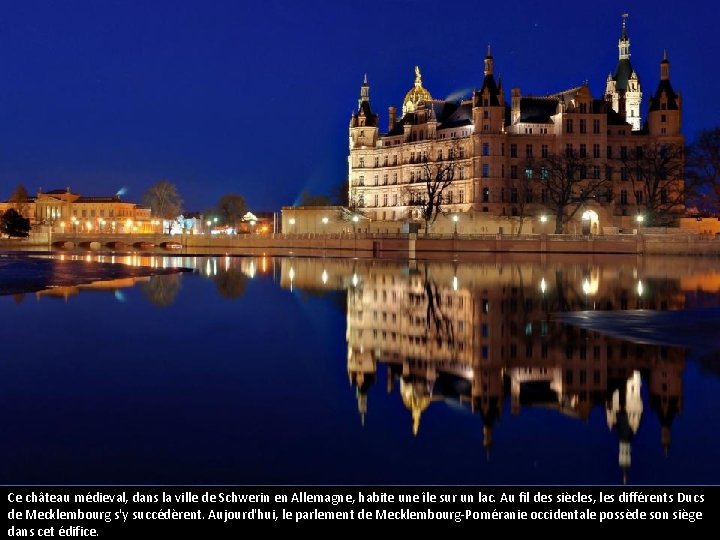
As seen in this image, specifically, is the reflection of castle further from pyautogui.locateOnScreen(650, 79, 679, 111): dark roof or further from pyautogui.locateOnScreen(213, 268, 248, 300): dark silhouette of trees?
pyautogui.locateOnScreen(650, 79, 679, 111): dark roof

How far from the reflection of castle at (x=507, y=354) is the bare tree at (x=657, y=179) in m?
51.2

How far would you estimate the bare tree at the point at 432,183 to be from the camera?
314ft

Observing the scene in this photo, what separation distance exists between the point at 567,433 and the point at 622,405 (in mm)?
2004

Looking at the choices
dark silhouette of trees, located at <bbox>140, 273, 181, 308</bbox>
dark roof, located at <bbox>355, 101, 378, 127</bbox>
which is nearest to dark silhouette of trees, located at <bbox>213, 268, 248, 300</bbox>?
dark silhouette of trees, located at <bbox>140, 273, 181, 308</bbox>

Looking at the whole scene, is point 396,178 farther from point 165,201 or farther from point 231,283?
point 231,283

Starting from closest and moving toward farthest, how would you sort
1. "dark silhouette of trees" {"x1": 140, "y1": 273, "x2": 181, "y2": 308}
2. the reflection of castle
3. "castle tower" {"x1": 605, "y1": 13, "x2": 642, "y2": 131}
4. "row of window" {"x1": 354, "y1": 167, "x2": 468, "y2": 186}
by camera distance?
the reflection of castle → "dark silhouette of trees" {"x1": 140, "y1": 273, "x2": 181, "y2": 308} → "row of window" {"x1": 354, "y1": 167, "x2": 468, "y2": 186} → "castle tower" {"x1": 605, "y1": 13, "x2": 642, "y2": 131}

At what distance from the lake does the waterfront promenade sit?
1784 inches

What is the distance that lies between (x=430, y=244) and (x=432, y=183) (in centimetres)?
2383

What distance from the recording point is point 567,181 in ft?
286

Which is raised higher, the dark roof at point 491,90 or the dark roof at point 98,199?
the dark roof at point 491,90

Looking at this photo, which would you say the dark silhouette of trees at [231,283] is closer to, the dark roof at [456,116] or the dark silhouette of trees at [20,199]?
the dark roof at [456,116]

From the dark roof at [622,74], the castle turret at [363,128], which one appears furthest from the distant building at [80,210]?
the dark roof at [622,74]

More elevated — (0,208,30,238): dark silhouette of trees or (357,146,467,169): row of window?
(357,146,467,169): row of window

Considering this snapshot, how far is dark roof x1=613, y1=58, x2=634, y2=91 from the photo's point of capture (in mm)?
112787
